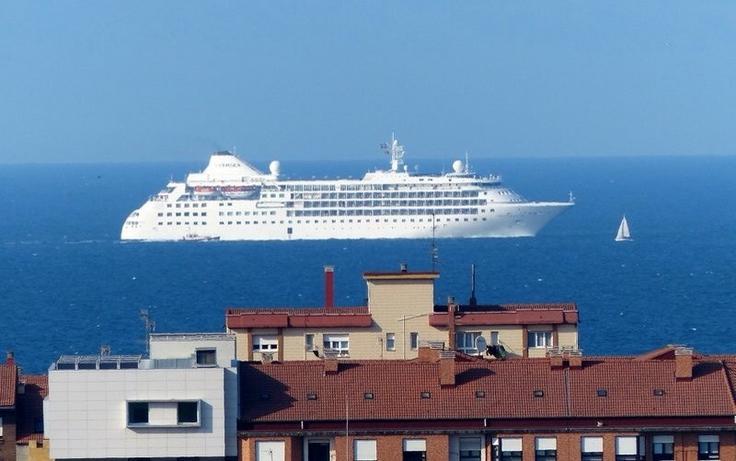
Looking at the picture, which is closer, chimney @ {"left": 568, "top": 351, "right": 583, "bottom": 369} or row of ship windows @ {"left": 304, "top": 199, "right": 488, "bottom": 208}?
chimney @ {"left": 568, "top": 351, "right": 583, "bottom": 369}

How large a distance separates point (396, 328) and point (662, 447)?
8.44 meters

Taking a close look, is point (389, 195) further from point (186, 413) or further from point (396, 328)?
point (186, 413)

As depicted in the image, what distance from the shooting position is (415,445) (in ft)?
101

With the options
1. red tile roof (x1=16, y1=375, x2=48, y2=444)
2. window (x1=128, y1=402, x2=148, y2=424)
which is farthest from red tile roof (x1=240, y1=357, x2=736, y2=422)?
red tile roof (x1=16, y1=375, x2=48, y2=444)

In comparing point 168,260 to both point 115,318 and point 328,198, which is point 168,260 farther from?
point 115,318

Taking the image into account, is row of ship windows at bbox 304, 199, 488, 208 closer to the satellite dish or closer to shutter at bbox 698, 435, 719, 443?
the satellite dish

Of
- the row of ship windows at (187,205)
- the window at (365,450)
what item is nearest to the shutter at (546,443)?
the window at (365,450)

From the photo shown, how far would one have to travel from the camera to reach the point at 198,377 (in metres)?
30.5

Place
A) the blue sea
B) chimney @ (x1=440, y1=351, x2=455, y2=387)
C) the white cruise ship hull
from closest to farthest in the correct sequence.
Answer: chimney @ (x1=440, y1=351, x2=455, y2=387), the blue sea, the white cruise ship hull

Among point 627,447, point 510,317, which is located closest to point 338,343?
point 510,317

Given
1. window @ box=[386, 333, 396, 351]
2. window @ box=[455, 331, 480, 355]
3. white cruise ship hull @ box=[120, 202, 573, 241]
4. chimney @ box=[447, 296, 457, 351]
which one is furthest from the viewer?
white cruise ship hull @ box=[120, 202, 573, 241]

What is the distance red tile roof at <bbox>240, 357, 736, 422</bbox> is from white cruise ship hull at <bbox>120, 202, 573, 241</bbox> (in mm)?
133050

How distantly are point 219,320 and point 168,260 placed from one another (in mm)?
51393

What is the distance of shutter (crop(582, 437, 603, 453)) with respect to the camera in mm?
30812
